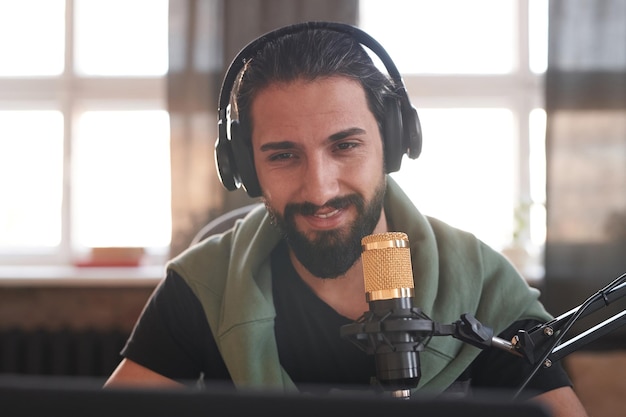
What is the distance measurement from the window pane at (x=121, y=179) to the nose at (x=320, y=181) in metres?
2.15

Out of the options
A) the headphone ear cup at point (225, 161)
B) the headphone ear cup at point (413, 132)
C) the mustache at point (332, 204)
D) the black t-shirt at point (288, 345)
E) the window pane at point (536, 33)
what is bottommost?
the black t-shirt at point (288, 345)

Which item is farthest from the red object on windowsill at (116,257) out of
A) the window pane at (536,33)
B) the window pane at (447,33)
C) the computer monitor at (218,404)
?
the computer monitor at (218,404)

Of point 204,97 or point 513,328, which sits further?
point 204,97

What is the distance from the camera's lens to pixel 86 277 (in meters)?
2.98

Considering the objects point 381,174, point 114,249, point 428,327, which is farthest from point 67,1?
point 428,327

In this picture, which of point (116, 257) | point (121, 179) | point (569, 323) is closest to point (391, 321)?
point (569, 323)

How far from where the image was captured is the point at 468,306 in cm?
114

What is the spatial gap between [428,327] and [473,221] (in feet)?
7.67

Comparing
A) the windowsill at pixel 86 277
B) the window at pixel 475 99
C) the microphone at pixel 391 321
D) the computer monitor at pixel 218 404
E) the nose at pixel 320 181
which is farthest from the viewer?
the window at pixel 475 99

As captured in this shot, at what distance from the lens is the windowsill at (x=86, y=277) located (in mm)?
2971

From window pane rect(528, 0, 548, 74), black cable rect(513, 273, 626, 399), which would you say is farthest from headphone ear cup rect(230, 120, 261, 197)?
window pane rect(528, 0, 548, 74)

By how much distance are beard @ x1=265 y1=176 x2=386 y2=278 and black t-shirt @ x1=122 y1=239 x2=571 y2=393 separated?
0.07m

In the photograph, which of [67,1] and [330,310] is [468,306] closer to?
[330,310]

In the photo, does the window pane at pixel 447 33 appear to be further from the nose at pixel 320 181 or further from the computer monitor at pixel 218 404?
the computer monitor at pixel 218 404
